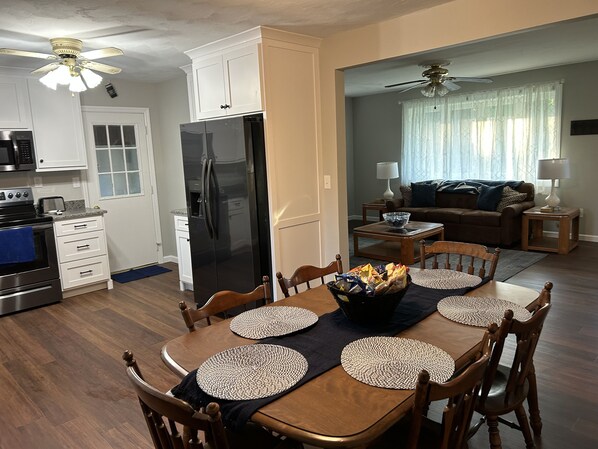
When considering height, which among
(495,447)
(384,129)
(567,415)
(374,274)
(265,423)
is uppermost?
(384,129)

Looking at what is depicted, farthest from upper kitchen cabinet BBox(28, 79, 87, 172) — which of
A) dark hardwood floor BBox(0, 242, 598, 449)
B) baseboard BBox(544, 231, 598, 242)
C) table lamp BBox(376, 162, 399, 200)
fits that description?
baseboard BBox(544, 231, 598, 242)

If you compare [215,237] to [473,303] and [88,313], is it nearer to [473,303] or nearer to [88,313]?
[88,313]

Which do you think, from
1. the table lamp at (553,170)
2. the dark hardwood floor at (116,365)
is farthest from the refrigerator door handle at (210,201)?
the table lamp at (553,170)

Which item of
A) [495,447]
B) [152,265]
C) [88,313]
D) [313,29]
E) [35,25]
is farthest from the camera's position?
[152,265]

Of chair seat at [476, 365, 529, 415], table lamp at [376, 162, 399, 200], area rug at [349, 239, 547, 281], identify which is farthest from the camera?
table lamp at [376, 162, 399, 200]

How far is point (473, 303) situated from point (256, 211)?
79.7 inches

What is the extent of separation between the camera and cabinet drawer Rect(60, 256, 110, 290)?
465cm

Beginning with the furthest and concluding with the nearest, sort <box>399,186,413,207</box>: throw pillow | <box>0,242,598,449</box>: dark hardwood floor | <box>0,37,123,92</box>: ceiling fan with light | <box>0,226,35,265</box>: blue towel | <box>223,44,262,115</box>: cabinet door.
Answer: <box>399,186,413,207</box>: throw pillow → <box>0,226,35,265</box>: blue towel → <box>223,44,262,115</box>: cabinet door → <box>0,37,123,92</box>: ceiling fan with light → <box>0,242,598,449</box>: dark hardwood floor

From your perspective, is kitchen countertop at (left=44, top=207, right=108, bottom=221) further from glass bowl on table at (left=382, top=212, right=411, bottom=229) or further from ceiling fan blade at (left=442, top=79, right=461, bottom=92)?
ceiling fan blade at (left=442, top=79, right=461, bottom=92)

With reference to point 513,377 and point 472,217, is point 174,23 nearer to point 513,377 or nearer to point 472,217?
point 513,377

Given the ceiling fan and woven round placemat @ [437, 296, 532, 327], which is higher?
the ceiling fan

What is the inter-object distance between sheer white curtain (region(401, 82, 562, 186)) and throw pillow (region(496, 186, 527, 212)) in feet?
1.49

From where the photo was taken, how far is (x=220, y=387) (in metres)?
1.35

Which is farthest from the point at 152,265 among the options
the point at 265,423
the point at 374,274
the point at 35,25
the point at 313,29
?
the point at 265,423
